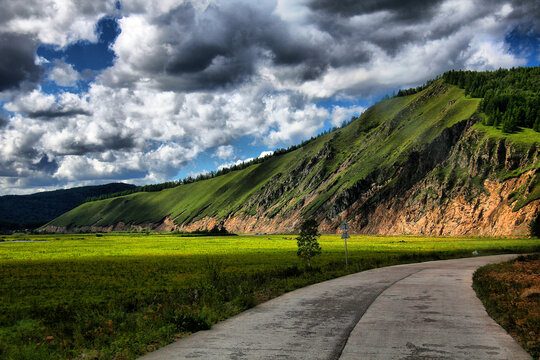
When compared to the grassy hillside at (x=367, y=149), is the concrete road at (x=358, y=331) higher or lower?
lower

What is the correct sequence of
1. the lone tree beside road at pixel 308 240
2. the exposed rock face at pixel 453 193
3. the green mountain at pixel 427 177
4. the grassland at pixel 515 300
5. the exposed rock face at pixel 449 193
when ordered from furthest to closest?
the green mountain at pixel 427 177 → the exposed rock face at pixel 453 193 → the exposed rock face at pixel 449 193 → the lone tree beside road at pixel 308 240 → the grassland at pixel 515 300

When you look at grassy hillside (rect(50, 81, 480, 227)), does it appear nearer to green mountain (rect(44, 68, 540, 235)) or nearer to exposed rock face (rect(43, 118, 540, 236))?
green mountain (rect(44, 68, 540, 235))

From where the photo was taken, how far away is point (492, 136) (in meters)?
110

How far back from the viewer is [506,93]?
470ft

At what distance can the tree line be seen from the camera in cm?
11731

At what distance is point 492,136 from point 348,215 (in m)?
49.3

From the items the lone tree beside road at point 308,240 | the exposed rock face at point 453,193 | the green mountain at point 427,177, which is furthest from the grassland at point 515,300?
the green mountain at point 427,177

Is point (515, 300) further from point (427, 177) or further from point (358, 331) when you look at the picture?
point (427, 177)

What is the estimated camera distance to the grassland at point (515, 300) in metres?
9.55

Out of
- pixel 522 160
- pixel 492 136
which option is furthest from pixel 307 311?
pixel 492 136

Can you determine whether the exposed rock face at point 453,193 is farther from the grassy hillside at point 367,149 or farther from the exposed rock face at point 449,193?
the grassy hillside at point 367,149

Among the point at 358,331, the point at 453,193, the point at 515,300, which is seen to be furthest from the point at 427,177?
the point at 358,331

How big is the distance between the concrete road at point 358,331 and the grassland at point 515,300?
0.29 m

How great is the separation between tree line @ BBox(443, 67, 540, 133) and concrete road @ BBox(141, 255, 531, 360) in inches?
4559
